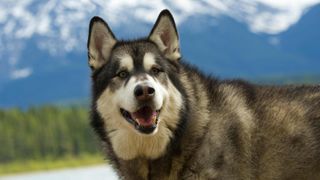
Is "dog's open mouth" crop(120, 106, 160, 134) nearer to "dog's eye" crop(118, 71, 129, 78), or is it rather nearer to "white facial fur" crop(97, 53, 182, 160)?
"white facial fur" crop(97, 53, 182, 160)

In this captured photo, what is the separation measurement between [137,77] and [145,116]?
46 centimetres

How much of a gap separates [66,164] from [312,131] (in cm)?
7945

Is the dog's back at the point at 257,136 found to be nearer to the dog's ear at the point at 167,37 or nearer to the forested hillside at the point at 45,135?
the dog's ear at the point at 167,37

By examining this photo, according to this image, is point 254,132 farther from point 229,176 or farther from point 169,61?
point 169,61

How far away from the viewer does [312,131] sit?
993 centimetres

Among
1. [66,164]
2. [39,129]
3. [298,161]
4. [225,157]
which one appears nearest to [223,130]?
[225,157]

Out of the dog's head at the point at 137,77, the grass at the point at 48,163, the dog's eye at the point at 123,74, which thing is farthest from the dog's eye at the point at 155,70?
the grass at the point at 48,163

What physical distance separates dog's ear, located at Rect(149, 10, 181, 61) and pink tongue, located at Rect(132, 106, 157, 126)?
0.93 metres

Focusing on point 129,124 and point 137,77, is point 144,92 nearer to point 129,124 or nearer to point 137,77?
point 137,77

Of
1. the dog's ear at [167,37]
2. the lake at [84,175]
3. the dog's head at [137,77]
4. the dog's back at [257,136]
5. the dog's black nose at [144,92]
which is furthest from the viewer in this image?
the lake at [84,175]

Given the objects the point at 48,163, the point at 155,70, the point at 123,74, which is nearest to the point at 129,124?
the point at 123,74

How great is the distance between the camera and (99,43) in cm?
1008

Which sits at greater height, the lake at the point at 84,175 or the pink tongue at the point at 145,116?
the lake at the point at 84,175

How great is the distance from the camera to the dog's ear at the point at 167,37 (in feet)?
32.4
